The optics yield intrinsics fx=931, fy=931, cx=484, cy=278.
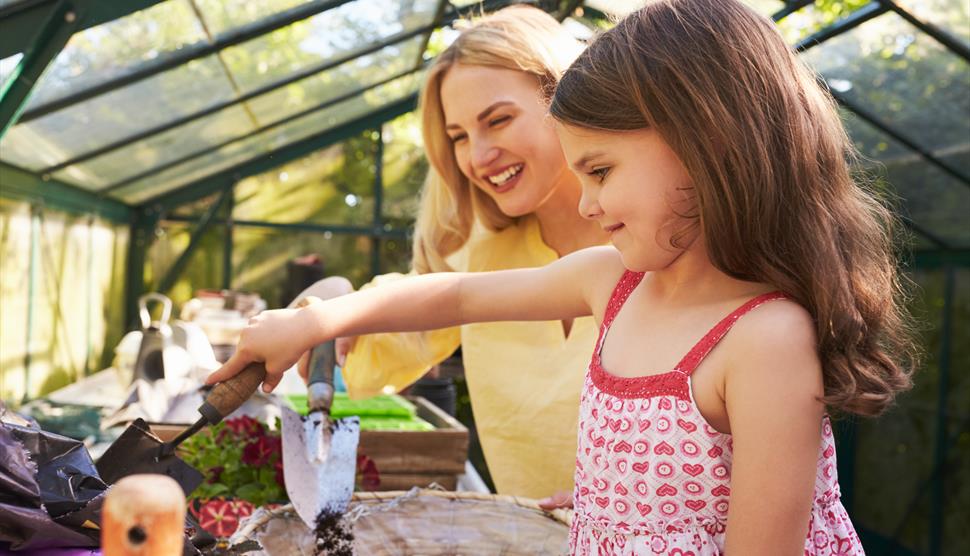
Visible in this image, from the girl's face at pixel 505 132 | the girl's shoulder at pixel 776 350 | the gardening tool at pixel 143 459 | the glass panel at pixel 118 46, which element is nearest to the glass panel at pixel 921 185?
the glass panel at pixel 118 46

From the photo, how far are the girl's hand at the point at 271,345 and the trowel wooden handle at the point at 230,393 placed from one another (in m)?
0.01

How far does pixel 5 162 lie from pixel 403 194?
5539mm

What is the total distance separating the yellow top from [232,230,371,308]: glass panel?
764 centimetres

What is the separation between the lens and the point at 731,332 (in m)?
→ 0.89

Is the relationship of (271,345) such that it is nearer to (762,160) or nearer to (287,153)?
(762,160)

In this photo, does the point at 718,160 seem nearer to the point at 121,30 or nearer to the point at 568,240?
the point at 568,240

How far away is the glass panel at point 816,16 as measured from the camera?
5.33 meters

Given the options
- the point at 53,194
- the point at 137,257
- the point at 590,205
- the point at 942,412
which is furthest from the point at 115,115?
the point at 942,412

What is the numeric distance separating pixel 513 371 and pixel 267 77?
452 centimetres

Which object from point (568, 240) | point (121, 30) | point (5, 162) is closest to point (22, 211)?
point (5, 162)

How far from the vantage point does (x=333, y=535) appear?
3.78 feet

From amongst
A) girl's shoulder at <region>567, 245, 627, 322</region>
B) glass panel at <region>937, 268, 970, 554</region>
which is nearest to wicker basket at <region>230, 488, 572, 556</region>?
girl's shoulder at <region>567, 245, 627, 322</region>

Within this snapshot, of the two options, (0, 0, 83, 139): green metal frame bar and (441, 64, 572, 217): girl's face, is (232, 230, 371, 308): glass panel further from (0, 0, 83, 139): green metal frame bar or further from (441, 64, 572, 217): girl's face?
(441, 64, 572, 217): girl's face

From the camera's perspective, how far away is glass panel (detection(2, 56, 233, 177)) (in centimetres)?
437
